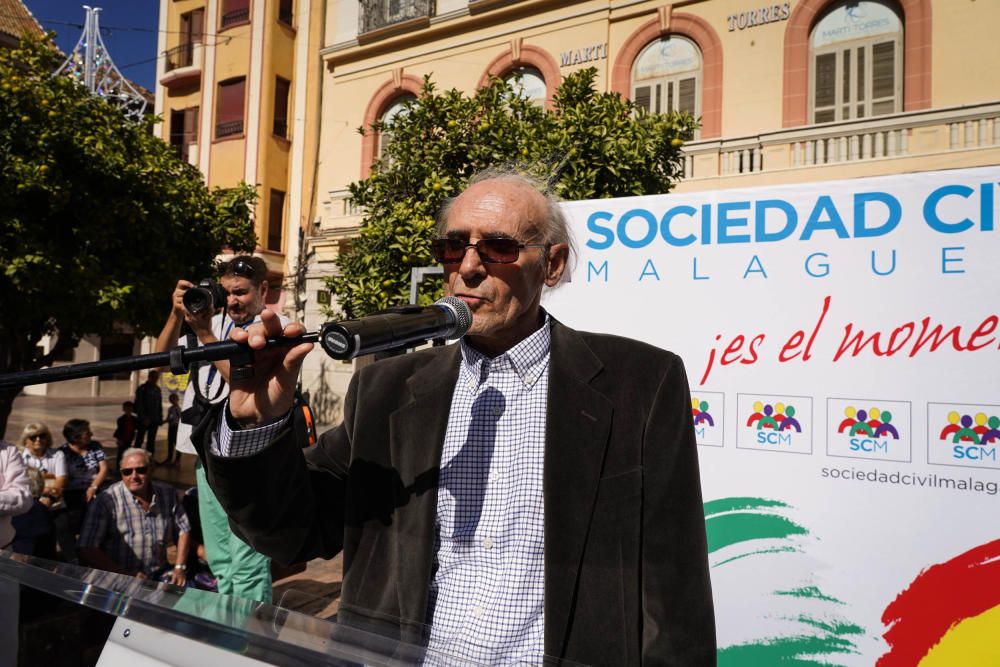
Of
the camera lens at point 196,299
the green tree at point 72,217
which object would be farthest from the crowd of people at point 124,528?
the camera lens at point 196,299

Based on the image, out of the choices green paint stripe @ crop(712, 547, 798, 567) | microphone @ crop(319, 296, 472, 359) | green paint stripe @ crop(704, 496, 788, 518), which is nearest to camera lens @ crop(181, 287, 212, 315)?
microphone @ crop(319, 296, 472, 359)

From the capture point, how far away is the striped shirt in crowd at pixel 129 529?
474 cm

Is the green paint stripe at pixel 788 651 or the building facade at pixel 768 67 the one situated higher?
the building facade at pixel 768 67

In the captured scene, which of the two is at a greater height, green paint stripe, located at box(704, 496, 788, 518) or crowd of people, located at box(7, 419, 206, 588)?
green paint stripe, located at box(704, 496, 788, 518)

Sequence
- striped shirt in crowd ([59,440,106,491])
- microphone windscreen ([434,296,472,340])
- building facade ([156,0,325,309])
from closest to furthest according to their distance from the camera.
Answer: microphone windscreen ([434,296,472,340]) → striped shirt in crowd ([59,440,106,491]) → building facade ([156,0,325,309])

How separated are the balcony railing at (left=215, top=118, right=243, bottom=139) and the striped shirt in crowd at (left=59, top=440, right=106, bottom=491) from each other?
563 inches

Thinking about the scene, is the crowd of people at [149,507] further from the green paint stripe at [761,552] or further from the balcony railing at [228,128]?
the balcony railing at [228,128]

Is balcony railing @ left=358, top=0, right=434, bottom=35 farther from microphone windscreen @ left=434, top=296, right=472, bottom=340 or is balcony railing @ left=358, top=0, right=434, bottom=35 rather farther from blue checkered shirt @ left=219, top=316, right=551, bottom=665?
microphone windscreen @ left=434, top=296, right=472, bottom=340

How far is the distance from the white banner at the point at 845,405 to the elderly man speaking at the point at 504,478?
151cm

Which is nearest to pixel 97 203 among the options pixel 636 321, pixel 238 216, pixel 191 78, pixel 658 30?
pixel 238 216

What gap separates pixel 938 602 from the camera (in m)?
2.69

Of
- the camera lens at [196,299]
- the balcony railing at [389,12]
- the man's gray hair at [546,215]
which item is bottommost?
the camera lens at [196,299]

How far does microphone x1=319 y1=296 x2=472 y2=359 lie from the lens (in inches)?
42.1

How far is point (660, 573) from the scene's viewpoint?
1595 mm
